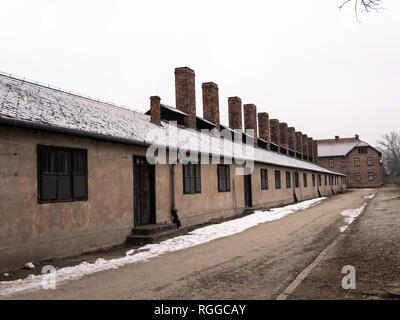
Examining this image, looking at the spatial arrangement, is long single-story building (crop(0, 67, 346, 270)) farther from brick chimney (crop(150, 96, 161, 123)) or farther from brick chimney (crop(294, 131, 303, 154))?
brick chimney (crop(294, 131, 303, 154))

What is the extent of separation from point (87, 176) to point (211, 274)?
14.8 feet

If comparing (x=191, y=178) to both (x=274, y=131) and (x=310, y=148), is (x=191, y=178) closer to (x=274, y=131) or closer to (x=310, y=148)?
(x=274, y=131)

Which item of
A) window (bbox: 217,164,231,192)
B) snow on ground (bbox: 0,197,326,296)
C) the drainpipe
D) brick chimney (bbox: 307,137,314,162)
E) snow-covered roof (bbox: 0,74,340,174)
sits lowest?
snow on ground (bbox: 0,197,326,296)

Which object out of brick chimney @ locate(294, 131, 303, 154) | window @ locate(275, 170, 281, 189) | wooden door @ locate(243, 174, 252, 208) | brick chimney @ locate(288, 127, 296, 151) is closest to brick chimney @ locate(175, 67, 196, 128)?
wooden door @ locate(243, 174, 252, 208)

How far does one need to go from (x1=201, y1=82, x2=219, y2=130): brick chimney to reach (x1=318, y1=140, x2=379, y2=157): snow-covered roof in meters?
54.4

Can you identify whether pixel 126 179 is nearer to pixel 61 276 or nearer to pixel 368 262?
pixel 61 276

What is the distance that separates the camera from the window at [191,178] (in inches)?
548

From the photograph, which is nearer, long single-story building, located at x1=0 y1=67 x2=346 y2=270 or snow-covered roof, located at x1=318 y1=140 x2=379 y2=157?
long single-story building, located at x1=0 y1=67 x2=346 y2=270

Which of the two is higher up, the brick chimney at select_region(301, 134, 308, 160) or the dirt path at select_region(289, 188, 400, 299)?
the brick chimney at select_region(301, 134, 308, 160)

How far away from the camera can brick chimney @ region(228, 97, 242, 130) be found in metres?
29.3

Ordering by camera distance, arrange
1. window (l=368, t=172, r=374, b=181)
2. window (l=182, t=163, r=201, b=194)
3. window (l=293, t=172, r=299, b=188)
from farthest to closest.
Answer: window (l=368, t=172, r=374, b=181) → window (l=293, t=172, r=299, b=188) → window (l=182, t=163, r=201, b=194)

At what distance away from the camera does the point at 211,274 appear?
6.57m
